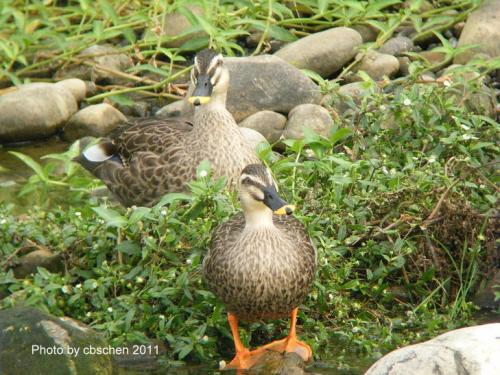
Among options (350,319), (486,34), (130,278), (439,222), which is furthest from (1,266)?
(486,34)

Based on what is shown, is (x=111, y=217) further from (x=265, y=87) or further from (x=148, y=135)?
(x=265, y=87)

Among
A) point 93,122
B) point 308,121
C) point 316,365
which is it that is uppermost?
point 316,365

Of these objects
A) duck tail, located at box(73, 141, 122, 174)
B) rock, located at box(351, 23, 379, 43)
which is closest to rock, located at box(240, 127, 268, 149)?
duck tail, located at box(73, 141, 122, 174)

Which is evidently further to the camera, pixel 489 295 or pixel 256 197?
pixel 489 295

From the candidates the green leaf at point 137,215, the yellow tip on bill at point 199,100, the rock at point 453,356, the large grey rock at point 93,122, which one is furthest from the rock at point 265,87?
the rock at point 453,356

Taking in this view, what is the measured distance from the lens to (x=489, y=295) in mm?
6922

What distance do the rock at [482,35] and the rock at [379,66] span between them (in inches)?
22.1

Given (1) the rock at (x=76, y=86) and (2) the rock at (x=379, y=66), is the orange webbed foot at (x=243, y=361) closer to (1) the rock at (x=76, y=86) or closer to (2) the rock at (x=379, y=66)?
(2) the rock at (x=379, y=66)

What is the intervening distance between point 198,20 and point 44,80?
6.50 ft

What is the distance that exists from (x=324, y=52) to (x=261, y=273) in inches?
165

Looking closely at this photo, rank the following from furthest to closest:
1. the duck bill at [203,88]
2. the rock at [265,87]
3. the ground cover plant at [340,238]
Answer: the rock at [265,87] → the duck bill at [203,88] → the ground cover plant at [340,238]

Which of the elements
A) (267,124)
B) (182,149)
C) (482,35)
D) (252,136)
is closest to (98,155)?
(182,149)

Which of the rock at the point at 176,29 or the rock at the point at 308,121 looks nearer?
the rock at the point at 308,121

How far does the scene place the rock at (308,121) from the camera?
8.95 meters
